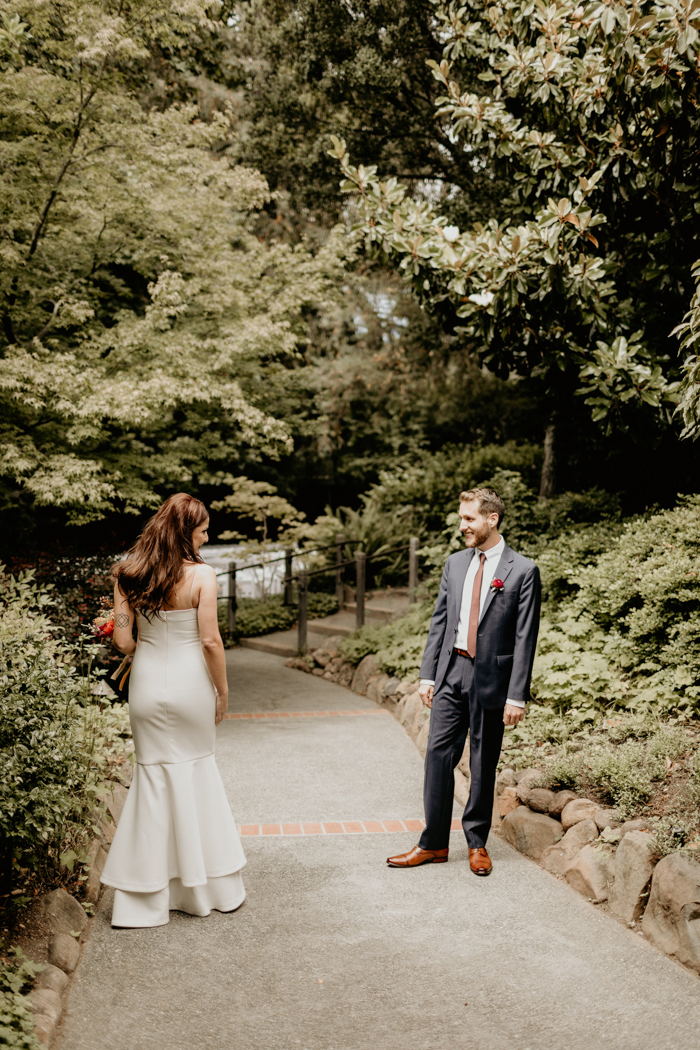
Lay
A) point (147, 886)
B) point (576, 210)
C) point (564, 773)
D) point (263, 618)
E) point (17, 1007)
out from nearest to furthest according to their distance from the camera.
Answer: point (17, 1007) → point (147, 886) → point (564, 773) → point (576, 210) → point (263, 618)

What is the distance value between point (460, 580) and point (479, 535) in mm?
297

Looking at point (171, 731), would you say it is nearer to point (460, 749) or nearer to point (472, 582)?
point (460, 749)

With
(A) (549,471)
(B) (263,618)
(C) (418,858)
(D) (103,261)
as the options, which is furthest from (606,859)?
(B) (263,618)

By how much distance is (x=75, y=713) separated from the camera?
176 inches

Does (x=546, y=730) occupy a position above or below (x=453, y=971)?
above

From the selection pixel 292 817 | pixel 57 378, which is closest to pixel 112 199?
pixel 57 378

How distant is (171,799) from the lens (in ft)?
12.0

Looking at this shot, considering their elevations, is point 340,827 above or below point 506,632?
below

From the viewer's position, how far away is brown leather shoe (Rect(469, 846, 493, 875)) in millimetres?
4176

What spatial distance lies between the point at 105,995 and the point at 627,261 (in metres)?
6.88

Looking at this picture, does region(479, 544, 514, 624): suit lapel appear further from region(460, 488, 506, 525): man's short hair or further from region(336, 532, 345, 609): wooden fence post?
region(336, 532, 345, 609): wooden fence post

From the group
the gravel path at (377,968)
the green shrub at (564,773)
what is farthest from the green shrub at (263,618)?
the green shrub at (564,773)

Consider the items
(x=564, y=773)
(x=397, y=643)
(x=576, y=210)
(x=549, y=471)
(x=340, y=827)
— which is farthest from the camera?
(x=549, y=471)

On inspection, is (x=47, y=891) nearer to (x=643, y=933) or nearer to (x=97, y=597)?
(x=643, y=933)
